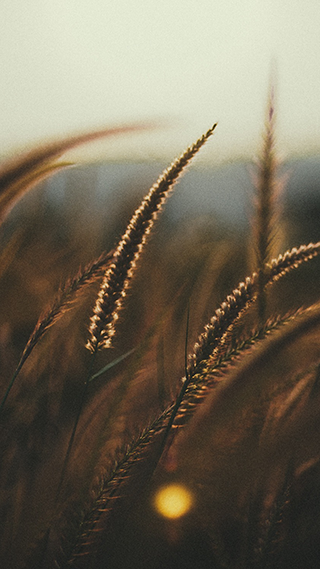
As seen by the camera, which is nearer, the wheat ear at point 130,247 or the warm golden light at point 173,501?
the wheat ear at point 130,247

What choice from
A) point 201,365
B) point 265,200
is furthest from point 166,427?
point 265,200

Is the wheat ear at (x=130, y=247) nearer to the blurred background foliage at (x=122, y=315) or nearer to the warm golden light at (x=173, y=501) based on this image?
the blurred background foliage at (x=122, y=315)

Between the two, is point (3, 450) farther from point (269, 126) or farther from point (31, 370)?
point (269, 126)

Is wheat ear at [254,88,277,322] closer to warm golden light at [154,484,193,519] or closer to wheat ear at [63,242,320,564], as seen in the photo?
wheat ear at [63,242,320,564]

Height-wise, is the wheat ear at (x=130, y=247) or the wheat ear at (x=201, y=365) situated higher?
the wheat ear at (x=130, y=247)

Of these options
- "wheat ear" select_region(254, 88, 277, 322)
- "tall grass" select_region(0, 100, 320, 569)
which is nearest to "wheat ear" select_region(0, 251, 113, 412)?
"tall grass" select_region(0, 100, 320, 569)

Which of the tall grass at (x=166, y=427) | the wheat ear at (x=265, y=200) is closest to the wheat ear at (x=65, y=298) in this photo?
the tall grass at (x=166, y=427)

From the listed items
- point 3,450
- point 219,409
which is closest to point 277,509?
point 219,409
